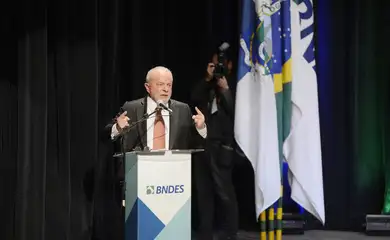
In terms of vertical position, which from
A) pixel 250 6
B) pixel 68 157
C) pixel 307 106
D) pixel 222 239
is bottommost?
pixel 222 239

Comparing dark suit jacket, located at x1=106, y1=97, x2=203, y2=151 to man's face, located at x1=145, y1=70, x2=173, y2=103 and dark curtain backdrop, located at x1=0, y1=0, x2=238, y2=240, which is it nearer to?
man's face, located at x1=145, y1=70, x2=173, y2=103

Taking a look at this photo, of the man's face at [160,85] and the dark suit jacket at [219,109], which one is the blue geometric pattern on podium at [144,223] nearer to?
the man's face at [160,85]

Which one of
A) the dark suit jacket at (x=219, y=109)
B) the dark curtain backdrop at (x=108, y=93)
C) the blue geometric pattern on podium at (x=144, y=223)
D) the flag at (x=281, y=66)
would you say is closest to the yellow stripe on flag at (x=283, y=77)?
the flag at (x=281, y=66)

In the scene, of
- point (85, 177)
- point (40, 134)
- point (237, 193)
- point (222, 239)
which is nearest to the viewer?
point (40, 134)

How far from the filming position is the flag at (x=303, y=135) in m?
4.32

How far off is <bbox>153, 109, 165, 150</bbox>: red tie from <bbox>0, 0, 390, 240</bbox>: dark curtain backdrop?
3.16ft

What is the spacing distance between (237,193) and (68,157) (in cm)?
156

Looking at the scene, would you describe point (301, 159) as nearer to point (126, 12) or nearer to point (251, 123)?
point (251, 123)

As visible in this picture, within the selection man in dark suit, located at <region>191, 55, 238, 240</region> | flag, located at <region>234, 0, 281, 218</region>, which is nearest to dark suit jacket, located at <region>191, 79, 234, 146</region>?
man in dark suit, located at <region>191, 55, 238, 240</region>

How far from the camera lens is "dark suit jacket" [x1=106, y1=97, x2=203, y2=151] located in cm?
343

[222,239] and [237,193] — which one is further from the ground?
[237,193]

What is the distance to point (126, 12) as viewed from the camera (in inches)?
182

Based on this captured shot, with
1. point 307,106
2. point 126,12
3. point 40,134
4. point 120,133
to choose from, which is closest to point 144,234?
point 120,133

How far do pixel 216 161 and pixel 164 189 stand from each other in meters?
1.55
